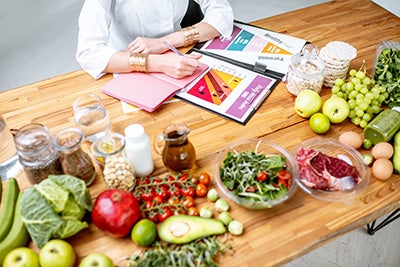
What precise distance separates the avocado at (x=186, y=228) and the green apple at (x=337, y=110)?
1.95 ft

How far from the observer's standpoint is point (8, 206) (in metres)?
1.15

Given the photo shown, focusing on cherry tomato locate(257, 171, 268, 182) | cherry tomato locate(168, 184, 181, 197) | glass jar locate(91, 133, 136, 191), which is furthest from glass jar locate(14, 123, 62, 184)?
cherry tomato locate(257, 171, 268, 182)

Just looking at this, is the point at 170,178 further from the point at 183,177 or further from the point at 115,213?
the point at 115,213

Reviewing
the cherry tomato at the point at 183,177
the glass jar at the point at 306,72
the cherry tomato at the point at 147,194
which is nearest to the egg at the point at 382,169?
the glass jar at the point at 306,72

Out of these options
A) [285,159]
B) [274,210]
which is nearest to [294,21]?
[285,159]

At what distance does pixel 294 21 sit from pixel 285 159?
0.96 metres

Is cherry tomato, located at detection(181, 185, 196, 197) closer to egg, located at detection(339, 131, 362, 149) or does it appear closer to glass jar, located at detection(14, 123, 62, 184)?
glass jar, located at detection(14, 123, 62, 184)

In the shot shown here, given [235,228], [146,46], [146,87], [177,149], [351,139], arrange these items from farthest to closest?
[146,46] < [146,87] < [351,139] < [177,149] < [235,228]

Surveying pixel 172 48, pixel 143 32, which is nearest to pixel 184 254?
pixel 172 48

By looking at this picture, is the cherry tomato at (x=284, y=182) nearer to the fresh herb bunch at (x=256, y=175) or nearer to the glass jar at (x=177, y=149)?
the fresh herb bunch at (x=256, y=175)

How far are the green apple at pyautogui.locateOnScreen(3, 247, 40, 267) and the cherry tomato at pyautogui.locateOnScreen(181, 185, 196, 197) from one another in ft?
1.43

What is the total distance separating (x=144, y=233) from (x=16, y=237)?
0.35 m

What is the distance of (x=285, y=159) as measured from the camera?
1.25 meters

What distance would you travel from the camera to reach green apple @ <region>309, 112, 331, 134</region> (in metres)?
1.36
